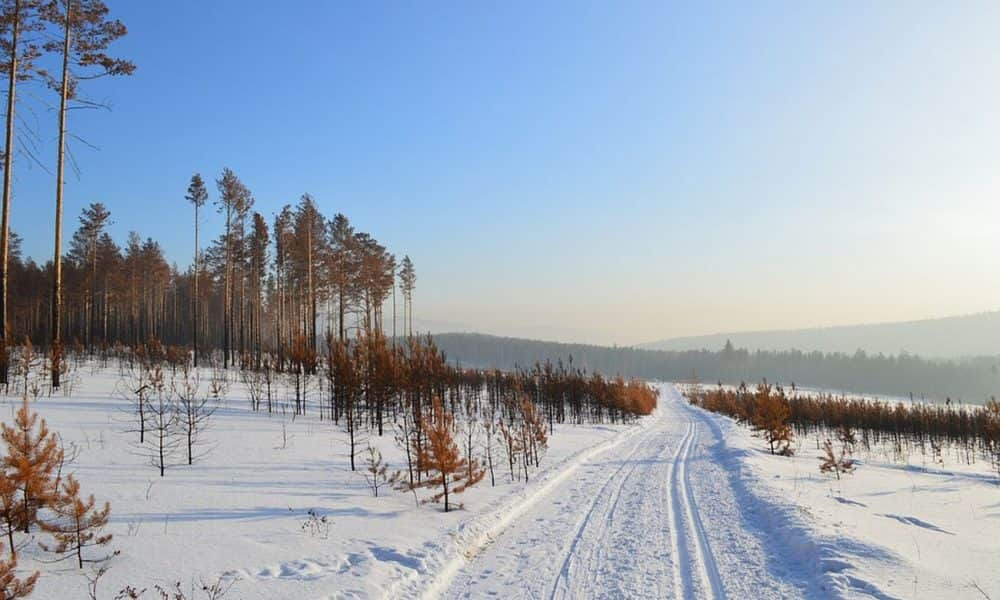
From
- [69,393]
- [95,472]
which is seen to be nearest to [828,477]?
[95,472]

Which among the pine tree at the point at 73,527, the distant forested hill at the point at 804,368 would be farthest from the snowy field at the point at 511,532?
the distant forested hill at the point at 804,368

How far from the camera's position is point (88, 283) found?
44312 millimetres

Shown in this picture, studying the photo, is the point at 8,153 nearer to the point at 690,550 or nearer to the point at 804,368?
the point at 690,550

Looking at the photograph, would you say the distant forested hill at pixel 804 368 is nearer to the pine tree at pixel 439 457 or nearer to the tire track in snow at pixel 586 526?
the tire track in snow at pixel 586 526

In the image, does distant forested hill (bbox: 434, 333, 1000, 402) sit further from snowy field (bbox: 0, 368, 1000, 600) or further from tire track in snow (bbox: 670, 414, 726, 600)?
tire track in snow (bbox: 670, 414, 726, 600)

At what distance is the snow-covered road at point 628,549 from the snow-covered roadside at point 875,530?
46cm

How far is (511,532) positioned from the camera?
923 cm

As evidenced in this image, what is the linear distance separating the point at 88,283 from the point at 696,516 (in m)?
51.4

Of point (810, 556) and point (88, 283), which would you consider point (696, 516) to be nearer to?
point (810, 556)

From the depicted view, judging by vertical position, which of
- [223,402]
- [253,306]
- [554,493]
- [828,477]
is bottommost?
[828,477]

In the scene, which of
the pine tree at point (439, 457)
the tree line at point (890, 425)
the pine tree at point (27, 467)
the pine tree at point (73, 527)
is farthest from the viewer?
the tree line at point (890, 425)

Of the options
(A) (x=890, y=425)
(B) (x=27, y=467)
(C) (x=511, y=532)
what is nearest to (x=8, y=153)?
(B) (x=27, y=467)

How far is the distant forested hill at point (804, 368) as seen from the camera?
14362cm

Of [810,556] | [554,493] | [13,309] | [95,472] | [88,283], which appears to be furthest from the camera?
[13,309]
